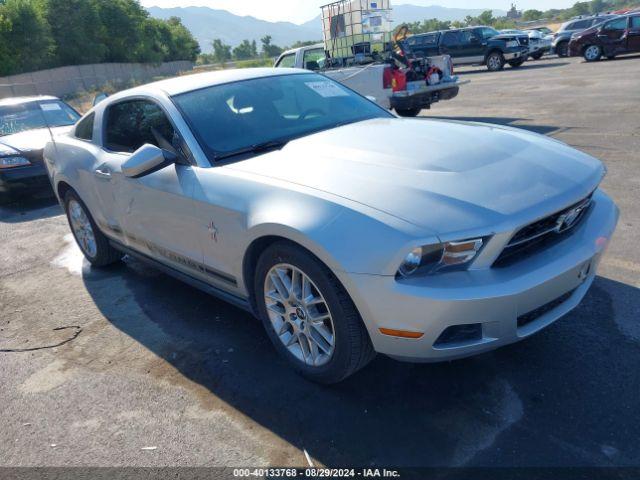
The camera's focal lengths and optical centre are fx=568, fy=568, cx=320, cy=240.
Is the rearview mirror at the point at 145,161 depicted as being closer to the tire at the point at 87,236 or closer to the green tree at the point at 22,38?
the tire at the point at 87,236

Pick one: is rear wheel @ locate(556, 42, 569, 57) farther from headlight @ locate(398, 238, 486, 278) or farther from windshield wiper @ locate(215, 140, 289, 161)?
headlight @ locate(398, 238, 486, 278)

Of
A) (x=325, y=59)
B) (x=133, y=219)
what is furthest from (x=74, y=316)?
(x=325, y=59)

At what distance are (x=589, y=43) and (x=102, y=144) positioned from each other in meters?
20.5

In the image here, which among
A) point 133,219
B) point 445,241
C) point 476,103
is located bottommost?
point 476,103

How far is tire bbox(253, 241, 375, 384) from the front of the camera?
273 centimetres

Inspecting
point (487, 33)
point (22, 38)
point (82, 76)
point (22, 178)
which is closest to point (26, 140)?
point (22, 178)

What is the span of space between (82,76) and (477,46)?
36957mm

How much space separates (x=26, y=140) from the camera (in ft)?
29.2

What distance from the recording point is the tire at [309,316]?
107 inches

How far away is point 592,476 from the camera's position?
90.3 inches

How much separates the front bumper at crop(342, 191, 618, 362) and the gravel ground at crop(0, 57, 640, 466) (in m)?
0.39

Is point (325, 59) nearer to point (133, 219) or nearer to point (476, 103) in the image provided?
point (476, 103)

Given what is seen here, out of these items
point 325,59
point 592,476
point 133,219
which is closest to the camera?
point 592,476

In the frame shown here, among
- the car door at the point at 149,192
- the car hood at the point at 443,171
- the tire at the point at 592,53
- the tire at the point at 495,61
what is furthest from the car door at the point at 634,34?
the car door at the point at 149,192
